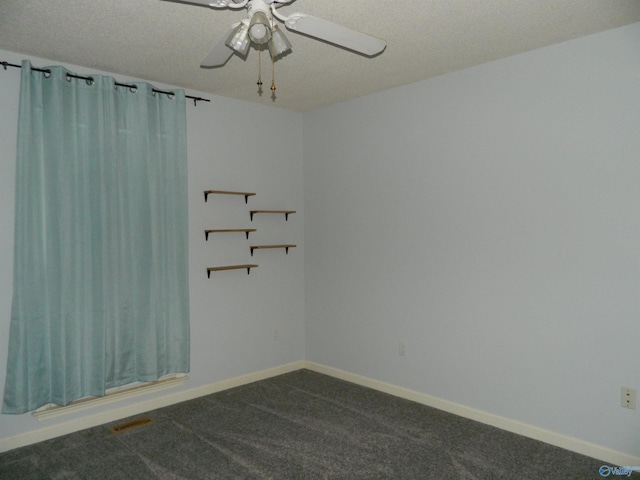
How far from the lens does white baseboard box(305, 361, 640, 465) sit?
281cm

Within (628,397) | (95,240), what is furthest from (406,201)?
(95,240)

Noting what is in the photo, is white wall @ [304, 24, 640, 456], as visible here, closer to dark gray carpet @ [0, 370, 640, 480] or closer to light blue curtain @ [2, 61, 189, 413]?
dark gray carpet @ [0, 370, 640, 480]

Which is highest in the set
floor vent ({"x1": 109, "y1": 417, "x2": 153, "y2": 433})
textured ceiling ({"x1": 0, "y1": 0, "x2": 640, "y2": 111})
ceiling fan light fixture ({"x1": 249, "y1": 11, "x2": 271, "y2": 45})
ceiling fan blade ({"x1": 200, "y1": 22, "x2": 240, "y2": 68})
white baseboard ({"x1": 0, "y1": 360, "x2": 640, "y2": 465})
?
textured ceiling ({"x1": 0, "y1": 0, "x2": 640, "y2": 111})

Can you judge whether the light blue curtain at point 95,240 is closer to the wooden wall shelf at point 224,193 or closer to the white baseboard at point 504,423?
the wooden wall shelf at point 224,193

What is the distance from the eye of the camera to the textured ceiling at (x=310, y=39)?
2.44 m

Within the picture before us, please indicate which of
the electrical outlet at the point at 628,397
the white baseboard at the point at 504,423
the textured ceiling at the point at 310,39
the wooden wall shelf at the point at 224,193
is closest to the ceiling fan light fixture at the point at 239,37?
the textured ceiling at the point at 310,39

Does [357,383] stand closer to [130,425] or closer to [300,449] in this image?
[300,449]

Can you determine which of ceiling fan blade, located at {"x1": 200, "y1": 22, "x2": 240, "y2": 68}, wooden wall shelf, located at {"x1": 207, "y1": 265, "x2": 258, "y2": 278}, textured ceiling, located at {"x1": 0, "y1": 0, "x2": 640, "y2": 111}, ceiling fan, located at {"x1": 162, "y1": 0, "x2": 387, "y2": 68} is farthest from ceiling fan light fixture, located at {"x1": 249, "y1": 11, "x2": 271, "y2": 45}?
wooden wall shelf, located at {"x1": 207, "y1": 265, "x2": 258, "y2": 278}

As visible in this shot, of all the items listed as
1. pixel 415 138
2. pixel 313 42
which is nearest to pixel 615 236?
pixel 415 138

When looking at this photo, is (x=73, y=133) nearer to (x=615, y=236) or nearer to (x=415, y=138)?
(x=415, y=138)

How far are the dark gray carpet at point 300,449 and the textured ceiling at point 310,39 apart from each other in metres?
2.61

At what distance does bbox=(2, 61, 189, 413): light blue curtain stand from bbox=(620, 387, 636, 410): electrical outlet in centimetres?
309

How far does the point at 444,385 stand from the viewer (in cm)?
368

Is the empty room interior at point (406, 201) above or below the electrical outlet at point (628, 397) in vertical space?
above
